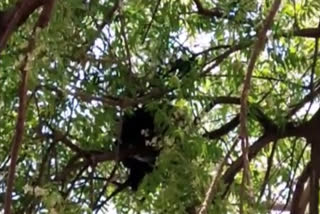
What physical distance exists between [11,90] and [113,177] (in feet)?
1.02

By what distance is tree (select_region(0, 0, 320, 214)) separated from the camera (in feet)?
5.24

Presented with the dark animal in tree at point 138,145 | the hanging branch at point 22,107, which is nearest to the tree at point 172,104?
the dark animal in tree at point 138,145

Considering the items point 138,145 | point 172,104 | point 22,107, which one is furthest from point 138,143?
point 22,107

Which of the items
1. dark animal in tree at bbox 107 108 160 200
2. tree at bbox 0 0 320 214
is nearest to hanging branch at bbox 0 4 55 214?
tree at bbox 0 0 320 214

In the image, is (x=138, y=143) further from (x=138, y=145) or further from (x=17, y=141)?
(x=17, y=141)

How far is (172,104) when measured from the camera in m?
1.70

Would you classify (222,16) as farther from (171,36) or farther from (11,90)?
(11,90)

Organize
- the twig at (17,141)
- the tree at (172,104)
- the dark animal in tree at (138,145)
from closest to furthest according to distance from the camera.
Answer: the twig at (17,141) → the tree at (172,104) → the dark animal in tree at (138,145)

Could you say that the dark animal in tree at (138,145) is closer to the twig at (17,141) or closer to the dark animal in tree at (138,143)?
the dark animal in tree at (138,143)

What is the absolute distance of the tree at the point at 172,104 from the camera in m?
1.60

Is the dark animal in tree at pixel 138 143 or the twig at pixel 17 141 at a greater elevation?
the dark animal in tree at pixel 138 143

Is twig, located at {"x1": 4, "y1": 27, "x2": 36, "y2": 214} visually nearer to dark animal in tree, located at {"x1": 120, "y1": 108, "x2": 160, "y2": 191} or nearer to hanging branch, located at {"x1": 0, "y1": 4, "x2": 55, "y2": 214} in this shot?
hanging branch, located at {"x1": 0, "y1": 4, "x2": 55, "y2": 214}

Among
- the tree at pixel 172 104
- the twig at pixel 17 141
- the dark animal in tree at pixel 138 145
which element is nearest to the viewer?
the twig at pixel 17 141

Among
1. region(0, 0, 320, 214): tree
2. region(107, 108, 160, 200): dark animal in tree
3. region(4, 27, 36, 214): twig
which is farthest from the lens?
region(107, 108, 160, 200): dark animal in tree
